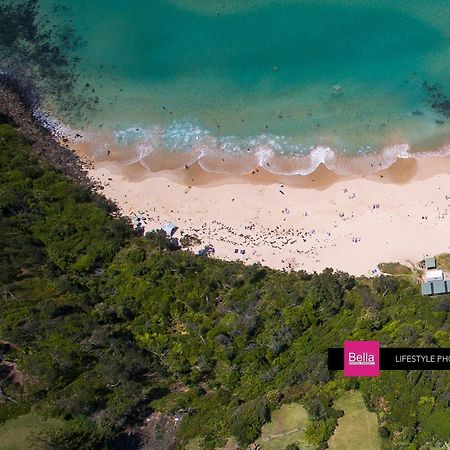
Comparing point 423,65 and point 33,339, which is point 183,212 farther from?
point 423,65

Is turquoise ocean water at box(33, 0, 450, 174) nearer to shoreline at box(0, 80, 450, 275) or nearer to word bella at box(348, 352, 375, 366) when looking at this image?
shoreline at box(0, 80, 450, 275)

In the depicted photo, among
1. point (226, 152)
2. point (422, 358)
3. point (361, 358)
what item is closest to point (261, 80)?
point (226, 152)

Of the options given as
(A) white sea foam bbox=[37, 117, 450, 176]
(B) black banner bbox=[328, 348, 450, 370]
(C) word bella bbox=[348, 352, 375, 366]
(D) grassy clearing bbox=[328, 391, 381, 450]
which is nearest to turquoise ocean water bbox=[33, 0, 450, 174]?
(A) white sea foam bbox=[37, 117, 450, 176]

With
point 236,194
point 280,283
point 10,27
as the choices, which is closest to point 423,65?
point 236,194

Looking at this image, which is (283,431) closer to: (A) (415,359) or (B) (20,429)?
(A) (415,359)

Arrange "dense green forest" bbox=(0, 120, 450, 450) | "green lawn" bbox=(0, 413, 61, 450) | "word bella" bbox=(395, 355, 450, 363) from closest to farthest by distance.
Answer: "green lawn" bbox=(0, 413, 61, 450) → "dense green forest" bbox=(0, 120, 450, 450) → "word bella" bbox=(395, 355, 450, 363)

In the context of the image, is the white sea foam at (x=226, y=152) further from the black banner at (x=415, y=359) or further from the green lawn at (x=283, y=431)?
the green lawn at (x=283, y=431)

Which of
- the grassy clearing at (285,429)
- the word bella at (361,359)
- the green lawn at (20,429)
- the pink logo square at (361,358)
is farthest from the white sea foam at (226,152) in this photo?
the green lawn at (20,429)
